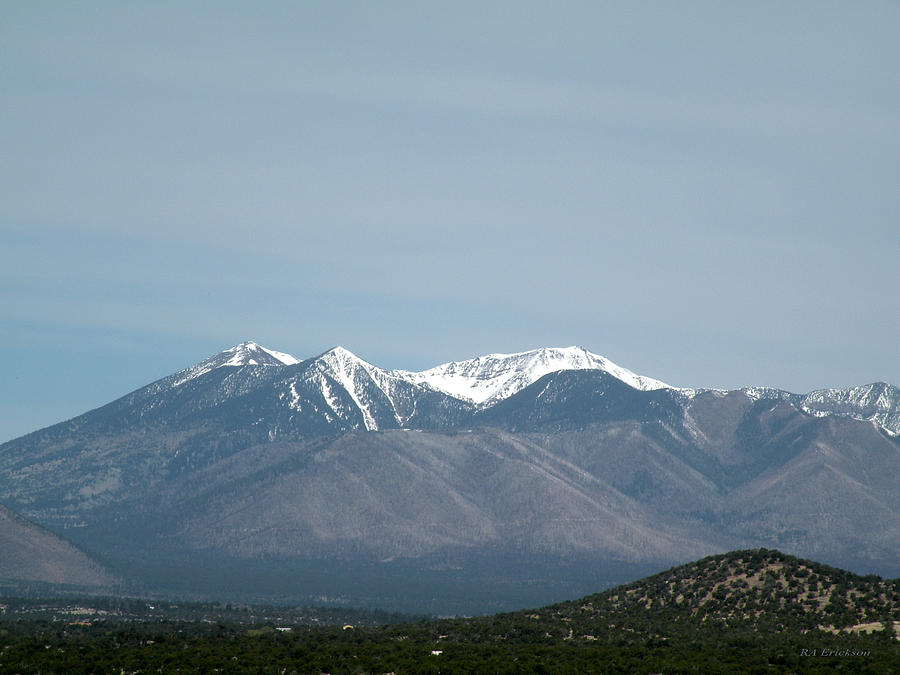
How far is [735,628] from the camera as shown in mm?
95938

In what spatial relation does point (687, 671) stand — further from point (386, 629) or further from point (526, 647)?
point (386, 629)

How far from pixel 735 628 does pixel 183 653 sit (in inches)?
1697

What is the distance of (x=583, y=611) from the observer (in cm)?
10912

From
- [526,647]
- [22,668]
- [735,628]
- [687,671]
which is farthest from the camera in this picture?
[735,628]

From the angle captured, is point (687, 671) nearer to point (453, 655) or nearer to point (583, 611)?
point (453, 655)

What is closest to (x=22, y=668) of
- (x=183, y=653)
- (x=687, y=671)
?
(x=183, y=653)

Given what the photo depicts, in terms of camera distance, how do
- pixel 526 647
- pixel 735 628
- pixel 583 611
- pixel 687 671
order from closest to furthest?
1. pixel 687 671
2. pixel 526 647
3. pixel 735 628
4. pixel 583 611

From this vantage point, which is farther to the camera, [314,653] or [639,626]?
[639,626]
